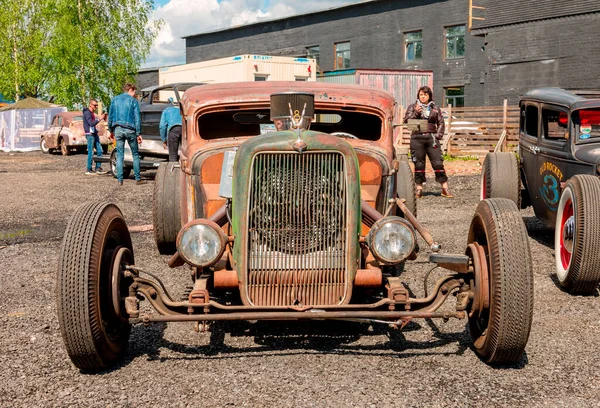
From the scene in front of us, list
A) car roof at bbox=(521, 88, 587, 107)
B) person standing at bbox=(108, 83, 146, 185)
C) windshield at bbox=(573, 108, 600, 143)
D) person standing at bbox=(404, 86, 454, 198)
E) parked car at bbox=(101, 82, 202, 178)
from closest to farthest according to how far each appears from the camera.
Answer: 1. windshield at bbox=(573, 108, 600, 143)
2. car roof at bbox=(521, 88, 587, 107)
3. person standing at bbox=(404, 86, 454, 198)
4. person standing at bbox=(108, 83, 146, 185)
5. parked car at bbox=(101, 82, 202, 178)

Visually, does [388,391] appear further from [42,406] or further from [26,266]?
[26,266]

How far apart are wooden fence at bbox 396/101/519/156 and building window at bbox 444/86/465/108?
11067 mm

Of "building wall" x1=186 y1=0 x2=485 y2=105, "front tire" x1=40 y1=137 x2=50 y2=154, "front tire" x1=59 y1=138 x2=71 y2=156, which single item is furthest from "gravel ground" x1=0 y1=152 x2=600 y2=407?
"building wall" x1=186 y1=0 x2=485 y2=105

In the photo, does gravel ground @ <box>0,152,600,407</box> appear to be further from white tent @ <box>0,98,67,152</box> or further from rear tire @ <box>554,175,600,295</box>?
white tent @ <box>0,98,67,152</box>

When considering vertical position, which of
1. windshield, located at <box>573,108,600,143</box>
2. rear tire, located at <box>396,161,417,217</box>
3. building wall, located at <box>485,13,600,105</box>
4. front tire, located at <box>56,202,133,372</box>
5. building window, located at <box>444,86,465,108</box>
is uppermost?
building wall, located at <box>485,13,600,105</box>

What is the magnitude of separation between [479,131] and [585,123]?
523 inches

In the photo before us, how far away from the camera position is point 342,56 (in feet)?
116

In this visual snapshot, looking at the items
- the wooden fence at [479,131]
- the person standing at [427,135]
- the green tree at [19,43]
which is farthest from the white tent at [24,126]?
the person standing at [427,135]

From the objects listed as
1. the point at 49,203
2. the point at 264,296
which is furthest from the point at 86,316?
the point at 49,203

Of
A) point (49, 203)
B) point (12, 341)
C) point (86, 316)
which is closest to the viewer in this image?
point (86, 316)

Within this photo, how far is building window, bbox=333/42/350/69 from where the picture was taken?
116 feet

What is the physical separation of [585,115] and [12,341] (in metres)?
5.56

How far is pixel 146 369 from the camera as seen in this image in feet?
12.6

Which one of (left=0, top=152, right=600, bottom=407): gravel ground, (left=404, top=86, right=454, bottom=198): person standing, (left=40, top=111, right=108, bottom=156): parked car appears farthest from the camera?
(left=40, top=111, right=108, bottom=156): parked car
